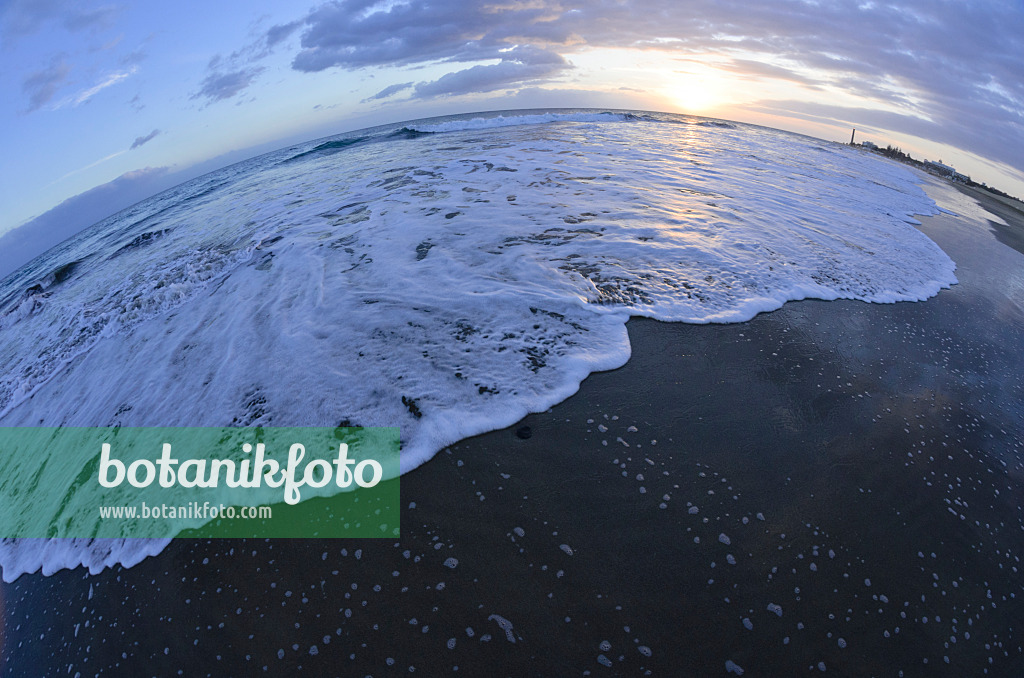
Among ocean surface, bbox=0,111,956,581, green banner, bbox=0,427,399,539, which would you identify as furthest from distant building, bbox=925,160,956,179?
green banner, bbox=0,427,399,539

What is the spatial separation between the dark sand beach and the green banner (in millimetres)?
187

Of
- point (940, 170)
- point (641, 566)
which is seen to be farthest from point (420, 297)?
point (940, 170)

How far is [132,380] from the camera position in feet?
16.9

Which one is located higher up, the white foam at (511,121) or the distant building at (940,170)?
the white foam at (511,121)

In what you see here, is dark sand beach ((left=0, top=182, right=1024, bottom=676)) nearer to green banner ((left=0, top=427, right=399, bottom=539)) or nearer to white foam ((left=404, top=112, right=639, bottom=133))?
green banner ((left=0, top=427, right=399, bottom=539))

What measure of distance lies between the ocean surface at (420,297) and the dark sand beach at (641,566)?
0.46 metres

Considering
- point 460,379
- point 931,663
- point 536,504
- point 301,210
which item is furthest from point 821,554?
point 301,210

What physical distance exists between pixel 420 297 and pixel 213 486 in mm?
3199

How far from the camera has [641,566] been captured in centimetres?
259

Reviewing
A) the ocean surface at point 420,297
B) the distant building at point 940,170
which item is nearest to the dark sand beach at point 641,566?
the ocean surface at point 420,297

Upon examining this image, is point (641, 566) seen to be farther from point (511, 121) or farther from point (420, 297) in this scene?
point (511, 121)

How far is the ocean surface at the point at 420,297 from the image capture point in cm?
404

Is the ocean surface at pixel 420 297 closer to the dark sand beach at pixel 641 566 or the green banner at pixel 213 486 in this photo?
the green banner at pixel 213 486

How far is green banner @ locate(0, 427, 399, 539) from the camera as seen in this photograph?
308 cm
